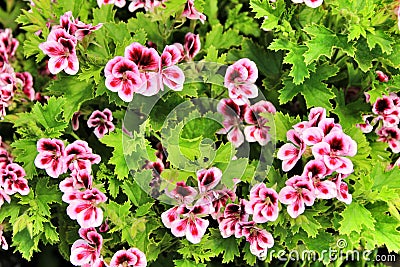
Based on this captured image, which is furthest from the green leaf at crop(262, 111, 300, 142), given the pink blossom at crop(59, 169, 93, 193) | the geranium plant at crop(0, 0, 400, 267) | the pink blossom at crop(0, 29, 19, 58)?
the pink blossom at crop(0, 29, 19, 58)

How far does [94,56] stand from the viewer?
1632 millimetres

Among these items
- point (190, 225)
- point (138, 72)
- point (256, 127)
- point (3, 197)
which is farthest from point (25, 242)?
point (256, 127)

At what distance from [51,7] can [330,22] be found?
2.56 ft

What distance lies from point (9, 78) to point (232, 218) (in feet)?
2.33

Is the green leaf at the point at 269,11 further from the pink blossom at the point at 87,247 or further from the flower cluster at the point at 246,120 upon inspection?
the pink blossom at the point at 87,247

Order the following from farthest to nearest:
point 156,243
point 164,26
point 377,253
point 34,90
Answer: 1. point 377,253
2. point 34,90
3. point 164,26
4. point 156,243

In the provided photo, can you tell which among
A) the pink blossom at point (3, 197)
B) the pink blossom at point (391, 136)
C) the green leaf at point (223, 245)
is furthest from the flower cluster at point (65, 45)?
the pink blossom at point (391, 136)

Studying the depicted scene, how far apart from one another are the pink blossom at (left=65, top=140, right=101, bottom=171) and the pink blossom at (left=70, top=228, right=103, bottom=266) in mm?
157

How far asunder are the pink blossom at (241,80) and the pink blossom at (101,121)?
1.03 ft

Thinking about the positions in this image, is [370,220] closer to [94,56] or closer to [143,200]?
[143,200]

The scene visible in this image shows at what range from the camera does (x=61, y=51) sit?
1.59 meters

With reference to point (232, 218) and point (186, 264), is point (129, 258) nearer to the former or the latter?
point (186, 264)

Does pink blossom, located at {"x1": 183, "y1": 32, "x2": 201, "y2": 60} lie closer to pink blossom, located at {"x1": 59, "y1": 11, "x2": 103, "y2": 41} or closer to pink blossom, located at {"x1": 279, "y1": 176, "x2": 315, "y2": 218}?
pink blossom, located at {"x1": 59, "y1": 11, "x2": 103, "y2": 41}

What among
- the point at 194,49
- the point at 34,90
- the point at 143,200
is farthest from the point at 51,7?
the point at 143,200
